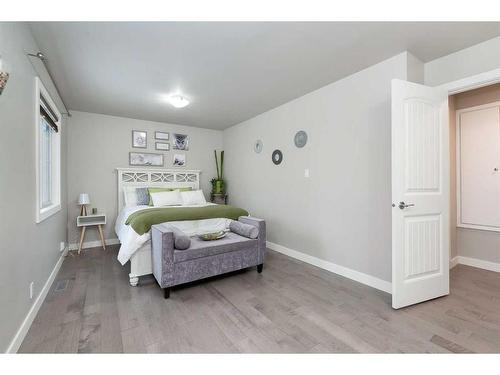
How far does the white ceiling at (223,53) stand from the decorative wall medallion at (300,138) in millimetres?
544

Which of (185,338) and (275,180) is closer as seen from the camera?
(185,338)

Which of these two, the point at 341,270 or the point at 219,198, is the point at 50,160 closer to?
the point at 219,198

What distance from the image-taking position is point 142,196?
4.19 meters

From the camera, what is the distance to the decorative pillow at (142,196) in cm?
417

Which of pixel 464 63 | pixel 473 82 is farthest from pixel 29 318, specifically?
pixel 464 63

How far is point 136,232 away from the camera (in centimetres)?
261

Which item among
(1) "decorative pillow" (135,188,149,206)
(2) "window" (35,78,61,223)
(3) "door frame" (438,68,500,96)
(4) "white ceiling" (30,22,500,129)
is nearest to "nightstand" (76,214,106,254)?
(1) "decorative pillow" (135,188,149,206)

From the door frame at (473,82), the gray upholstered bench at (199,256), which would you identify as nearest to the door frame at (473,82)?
the door frame at (473,82)

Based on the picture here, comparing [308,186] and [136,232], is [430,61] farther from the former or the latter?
[136,232]

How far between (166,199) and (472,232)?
4554 millimetres

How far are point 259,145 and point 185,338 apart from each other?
3.28 m

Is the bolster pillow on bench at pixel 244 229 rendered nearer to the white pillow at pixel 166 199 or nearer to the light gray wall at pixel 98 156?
the white pillow at pixel 166 199
